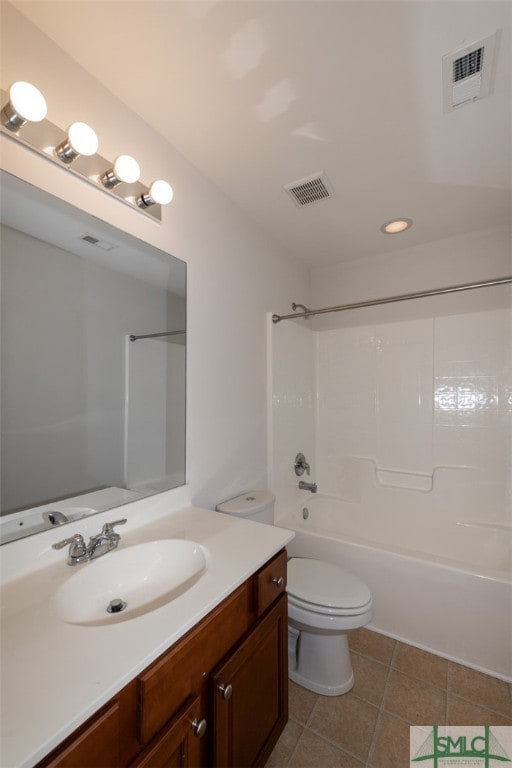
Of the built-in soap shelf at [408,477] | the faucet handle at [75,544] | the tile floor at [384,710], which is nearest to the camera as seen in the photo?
the faucet handle at [75,544]

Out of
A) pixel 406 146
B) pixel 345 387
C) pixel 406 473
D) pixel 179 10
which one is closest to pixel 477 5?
pixel 406 146

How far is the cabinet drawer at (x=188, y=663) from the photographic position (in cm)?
67

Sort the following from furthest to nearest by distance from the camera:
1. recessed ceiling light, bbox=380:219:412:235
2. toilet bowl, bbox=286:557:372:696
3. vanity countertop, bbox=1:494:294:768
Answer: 1. recessed ceiling light, bbox=380:219:412:235
2. toilet bowl, bbox=286:557:372:696
3. vanity countertop, bbox=1:494:294:768

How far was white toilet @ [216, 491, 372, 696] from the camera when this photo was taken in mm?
1434

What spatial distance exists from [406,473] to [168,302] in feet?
6.93

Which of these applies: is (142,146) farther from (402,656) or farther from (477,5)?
(402,656)

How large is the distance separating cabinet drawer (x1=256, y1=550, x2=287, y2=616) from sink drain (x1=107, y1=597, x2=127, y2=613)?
39 cm

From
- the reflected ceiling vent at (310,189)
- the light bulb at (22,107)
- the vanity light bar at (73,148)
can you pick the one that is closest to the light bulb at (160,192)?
the vanity light bar at (73,148)

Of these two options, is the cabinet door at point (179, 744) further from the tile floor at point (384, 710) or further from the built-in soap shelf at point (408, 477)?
the built-in soap shelf at point (408, 477)

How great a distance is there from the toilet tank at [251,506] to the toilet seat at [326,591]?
305mm

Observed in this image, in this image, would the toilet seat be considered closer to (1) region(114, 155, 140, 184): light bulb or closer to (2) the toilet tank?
(2) the toilet tank

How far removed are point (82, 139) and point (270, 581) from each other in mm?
1542

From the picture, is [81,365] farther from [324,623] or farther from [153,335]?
[324,623]

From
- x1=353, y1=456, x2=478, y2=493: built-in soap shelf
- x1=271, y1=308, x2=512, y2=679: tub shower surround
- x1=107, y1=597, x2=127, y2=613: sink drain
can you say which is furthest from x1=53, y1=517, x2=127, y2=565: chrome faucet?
x1=353, y1=456, x2=478, y2=493: built-in soap shelf
